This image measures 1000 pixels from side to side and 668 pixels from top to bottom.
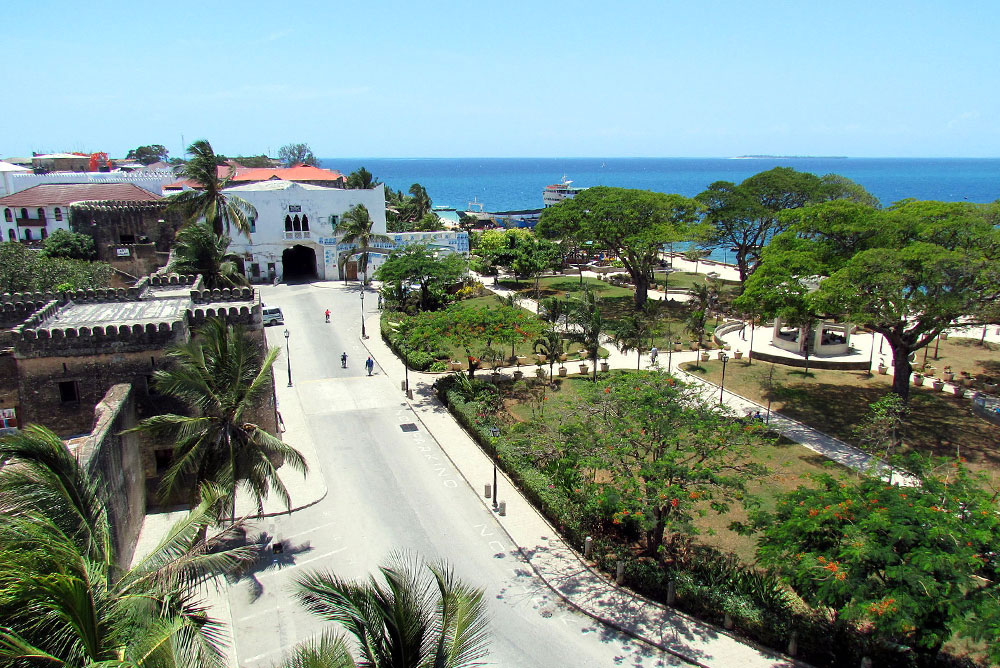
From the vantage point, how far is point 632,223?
52.7 meters

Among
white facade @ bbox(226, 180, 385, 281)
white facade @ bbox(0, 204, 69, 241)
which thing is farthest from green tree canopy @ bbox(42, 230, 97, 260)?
white facade @ bbox(226, 180, 385, 281)

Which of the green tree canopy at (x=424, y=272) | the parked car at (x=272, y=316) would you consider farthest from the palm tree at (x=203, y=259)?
the green tree canopy at (x=424, y=272)

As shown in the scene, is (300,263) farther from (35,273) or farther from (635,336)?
(635,336)

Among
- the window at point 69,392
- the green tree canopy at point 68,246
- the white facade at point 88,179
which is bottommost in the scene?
the window at point 69,392

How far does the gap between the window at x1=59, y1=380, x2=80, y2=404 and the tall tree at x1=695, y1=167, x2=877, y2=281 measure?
48.6 m

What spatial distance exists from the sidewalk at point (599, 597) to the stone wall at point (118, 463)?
461 inches

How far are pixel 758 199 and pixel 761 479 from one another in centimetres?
4632

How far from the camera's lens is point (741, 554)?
21.0 meters

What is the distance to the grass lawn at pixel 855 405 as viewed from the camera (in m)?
28.9

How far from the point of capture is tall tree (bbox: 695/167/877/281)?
191 feet

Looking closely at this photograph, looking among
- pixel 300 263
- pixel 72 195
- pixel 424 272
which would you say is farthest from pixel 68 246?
pixel 424 272

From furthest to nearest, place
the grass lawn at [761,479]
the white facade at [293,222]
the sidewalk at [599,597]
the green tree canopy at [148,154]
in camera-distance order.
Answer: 1. the green tree canopy at [148,154]
2. the white facade at [293,222]
3. the grass lawn at [761,479]
4. the sidewalk at [599,597]

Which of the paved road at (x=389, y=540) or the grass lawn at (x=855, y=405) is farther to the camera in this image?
the grass lawn at (x=855, y=405)

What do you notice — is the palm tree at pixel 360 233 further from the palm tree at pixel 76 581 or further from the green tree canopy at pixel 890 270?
the palm tree at pixel 76 581
